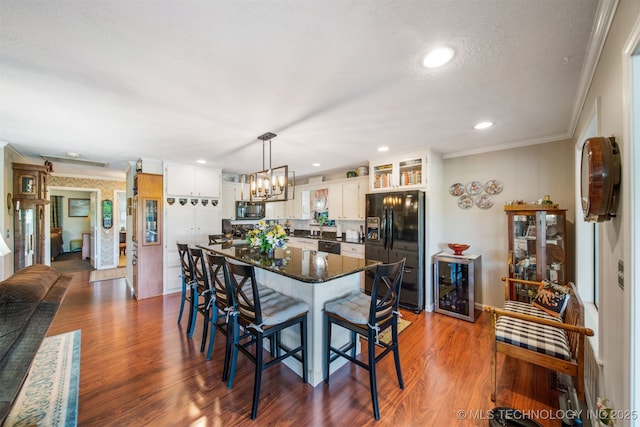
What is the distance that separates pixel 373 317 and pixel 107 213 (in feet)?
25.7

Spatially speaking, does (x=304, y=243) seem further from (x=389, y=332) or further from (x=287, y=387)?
(x=287, y=387)

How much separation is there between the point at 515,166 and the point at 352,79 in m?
3.00

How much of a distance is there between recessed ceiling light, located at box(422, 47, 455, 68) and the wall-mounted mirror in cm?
818

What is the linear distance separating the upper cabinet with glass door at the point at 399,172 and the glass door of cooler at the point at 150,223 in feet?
12.7

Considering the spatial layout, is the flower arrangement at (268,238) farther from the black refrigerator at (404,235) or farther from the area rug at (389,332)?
the black refrigerator at (404,235)

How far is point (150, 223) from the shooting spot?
14.3 feet

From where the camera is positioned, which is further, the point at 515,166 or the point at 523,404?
the point at 515,166

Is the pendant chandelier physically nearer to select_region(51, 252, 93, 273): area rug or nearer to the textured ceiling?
the textured ceiling

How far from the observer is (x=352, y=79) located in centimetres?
181

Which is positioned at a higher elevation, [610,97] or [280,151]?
[280,151]

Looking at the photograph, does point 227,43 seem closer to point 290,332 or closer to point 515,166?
point 290,332

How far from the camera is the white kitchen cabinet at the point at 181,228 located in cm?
452

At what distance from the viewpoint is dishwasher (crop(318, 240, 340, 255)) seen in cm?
491

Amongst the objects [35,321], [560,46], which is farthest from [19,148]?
[560,46]
